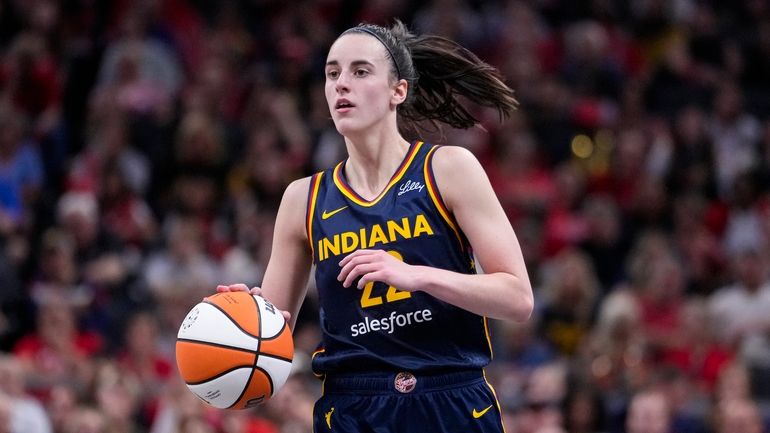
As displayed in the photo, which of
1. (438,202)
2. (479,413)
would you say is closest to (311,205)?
(438,202)

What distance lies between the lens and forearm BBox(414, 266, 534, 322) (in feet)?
15.2

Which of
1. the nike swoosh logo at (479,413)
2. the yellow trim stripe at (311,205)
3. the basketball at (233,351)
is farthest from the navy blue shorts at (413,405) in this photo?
the yellow trim stripe at (311,205)

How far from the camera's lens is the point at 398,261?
4.66 meters

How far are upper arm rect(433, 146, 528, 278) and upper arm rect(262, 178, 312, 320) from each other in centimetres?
64

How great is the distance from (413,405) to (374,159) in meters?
1.00

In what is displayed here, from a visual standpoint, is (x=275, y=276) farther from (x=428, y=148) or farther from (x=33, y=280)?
(x=33, y=280)

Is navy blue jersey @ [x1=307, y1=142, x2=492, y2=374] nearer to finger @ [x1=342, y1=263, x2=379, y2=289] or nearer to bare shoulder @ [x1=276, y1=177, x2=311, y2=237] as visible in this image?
bare shoulder @ [x1=276, y1=177, x2=311, y2=237]

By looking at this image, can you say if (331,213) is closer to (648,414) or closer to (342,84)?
(342,84)

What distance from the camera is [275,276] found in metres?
5.37

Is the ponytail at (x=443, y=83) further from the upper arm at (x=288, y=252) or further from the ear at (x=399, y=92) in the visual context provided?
the upper arm at (x=288, y=252)

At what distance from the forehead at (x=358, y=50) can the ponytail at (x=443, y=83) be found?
0.24 meters

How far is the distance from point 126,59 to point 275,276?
777 cm

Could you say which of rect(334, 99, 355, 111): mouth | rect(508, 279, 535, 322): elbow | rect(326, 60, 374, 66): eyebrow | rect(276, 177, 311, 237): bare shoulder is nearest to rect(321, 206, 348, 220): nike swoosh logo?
rect(276, 177, 311, 237): bare shoulder

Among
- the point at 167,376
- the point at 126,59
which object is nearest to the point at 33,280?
the point at 167,376
